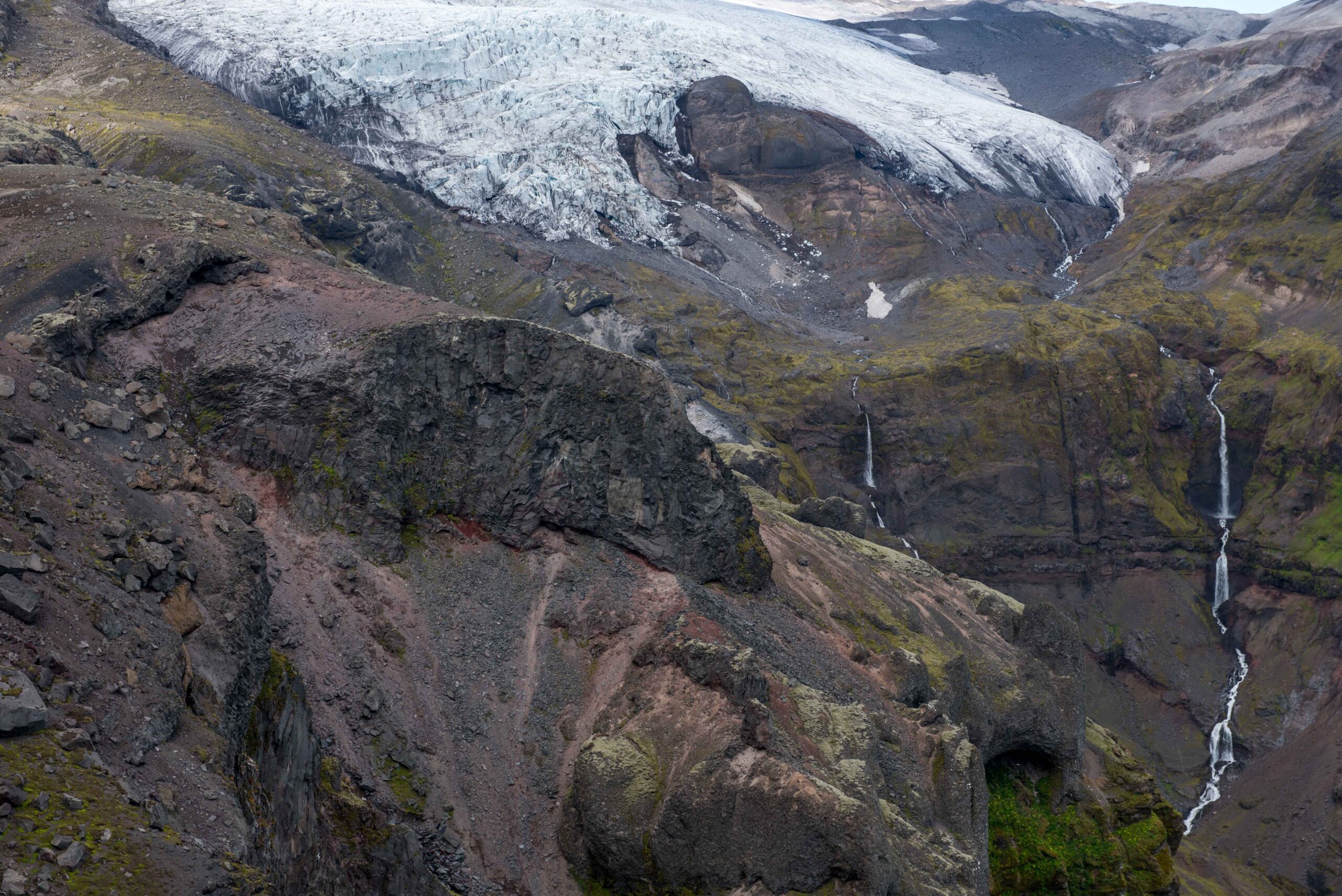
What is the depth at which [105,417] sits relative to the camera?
2830 cm

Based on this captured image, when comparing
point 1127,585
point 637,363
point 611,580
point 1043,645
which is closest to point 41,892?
point 611,580

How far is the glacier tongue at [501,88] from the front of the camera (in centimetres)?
12375

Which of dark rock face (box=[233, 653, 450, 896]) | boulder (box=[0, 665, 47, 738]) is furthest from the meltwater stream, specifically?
boulder (box=[0, 665, 47, 738])

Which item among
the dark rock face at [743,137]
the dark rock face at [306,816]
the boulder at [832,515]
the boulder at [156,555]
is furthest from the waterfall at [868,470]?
the boulder at [156,555]

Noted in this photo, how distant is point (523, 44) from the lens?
14200 centimetres

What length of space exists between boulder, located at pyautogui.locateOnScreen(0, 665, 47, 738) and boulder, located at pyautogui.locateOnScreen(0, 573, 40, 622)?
147 cm

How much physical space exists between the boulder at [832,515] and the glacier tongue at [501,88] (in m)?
72.6

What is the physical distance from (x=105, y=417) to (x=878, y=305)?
389 feet

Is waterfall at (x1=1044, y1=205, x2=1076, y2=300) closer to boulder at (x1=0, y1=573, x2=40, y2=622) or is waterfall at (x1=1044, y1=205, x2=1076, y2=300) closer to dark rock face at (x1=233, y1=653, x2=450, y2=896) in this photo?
dark rock face at (x1=233, y1=653, x2=450, y2=896)

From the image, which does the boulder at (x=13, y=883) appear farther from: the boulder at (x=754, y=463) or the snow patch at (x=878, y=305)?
the snow patch at (x=878, y=305)

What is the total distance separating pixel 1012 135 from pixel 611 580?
161 meters

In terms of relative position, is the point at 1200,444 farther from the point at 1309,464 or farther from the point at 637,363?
the point at 637,363

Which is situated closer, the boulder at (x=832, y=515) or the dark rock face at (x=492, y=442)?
the dark rock face at (x=492, y=442)

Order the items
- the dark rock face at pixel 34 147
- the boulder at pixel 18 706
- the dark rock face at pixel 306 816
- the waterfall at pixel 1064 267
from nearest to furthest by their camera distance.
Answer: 1. the boulder at pixel 18 706
2. the dark rock face at pixel 306 816
3. the dark rock face at pixel 34 147
4. the waterfall at pixel 1064 267
